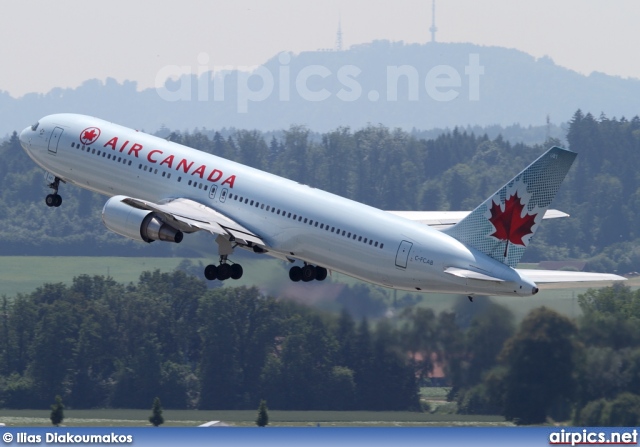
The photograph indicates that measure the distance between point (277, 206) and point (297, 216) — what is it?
46.9 inches

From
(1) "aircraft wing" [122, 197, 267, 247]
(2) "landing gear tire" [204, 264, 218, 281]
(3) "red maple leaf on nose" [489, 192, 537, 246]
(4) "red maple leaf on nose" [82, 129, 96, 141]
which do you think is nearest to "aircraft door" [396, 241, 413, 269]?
(3) "red maple leaf on nose" [489, 192, 537, 246]

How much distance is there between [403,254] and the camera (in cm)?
6022

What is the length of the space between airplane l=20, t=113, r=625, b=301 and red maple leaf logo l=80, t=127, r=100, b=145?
0.07 m

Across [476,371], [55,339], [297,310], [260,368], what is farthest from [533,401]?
[55,339]

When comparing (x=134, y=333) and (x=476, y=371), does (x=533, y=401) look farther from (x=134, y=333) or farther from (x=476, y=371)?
(x=134, y=333)

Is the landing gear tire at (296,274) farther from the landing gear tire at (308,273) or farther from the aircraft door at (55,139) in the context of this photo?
the aircraft door at (55,139)

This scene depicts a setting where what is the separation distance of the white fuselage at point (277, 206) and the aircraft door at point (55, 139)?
5 centimetres

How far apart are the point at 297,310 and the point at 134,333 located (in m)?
40.4

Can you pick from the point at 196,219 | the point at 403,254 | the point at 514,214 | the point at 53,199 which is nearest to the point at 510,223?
the point at 514,214

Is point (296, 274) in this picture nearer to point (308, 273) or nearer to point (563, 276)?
point (308, 273)

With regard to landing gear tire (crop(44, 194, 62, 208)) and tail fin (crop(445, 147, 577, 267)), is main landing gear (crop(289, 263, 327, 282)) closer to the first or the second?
tail fin (crop(445, 147, 577, 267))

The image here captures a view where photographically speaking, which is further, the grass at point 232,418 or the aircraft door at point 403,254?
the grass at point 232,418

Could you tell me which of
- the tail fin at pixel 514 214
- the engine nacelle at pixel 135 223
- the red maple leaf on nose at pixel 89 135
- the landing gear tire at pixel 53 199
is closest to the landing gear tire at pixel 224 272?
the engine nacelle at pixel 135 223

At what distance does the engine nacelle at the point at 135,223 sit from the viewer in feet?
211
